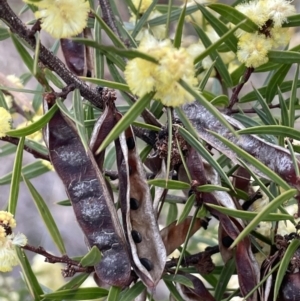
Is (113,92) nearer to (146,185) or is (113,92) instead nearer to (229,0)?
(146,185)

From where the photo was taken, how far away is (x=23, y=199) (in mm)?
2109

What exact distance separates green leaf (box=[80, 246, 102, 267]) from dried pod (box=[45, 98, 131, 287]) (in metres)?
0.01

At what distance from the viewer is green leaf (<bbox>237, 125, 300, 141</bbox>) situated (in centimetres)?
46

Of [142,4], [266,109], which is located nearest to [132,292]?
[266,109]

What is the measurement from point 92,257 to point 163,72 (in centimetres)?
20

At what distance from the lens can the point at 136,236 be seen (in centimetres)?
46

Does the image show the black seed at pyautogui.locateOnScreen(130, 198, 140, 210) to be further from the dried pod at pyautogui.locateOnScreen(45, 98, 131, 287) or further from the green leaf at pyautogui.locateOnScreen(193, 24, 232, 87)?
the green leaf at pyautogui.locateOnScreen(193, 24, 232, 87)

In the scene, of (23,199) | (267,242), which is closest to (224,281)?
(267,242)

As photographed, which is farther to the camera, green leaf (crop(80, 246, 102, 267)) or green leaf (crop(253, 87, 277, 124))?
green leaf (crop(253, 87, 277, 124))

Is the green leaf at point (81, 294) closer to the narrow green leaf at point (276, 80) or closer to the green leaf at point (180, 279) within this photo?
the green leaf at point (180, 279)

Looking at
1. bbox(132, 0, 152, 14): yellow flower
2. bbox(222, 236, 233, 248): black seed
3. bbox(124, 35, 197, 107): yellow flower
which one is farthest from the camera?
bbox(132, 0, 152, 14): yellow flower

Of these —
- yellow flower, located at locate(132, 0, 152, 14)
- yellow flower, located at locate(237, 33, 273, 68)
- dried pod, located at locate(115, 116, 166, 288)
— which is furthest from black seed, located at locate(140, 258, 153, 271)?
→ yellow flower, located at locate(132, 0, 152, 14)

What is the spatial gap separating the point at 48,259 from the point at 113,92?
0.57 ft

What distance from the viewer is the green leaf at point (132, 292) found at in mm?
498
